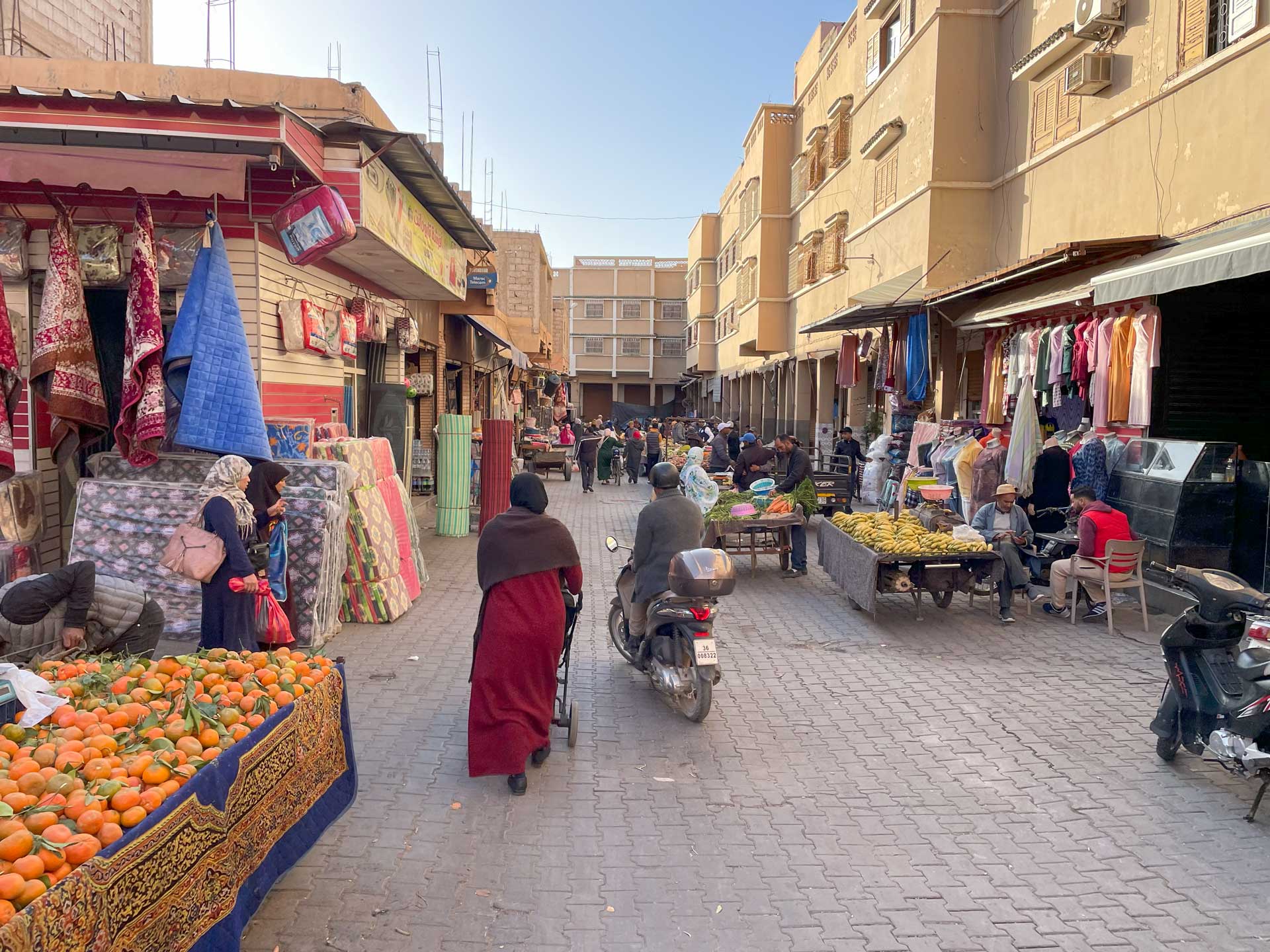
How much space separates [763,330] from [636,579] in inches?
1038

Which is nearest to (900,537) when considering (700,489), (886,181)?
(700,489)

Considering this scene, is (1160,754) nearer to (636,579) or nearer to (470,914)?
(636,579)

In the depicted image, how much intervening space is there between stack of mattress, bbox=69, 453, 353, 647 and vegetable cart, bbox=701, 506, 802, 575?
469 cm

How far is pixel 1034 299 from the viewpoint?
11359 mm

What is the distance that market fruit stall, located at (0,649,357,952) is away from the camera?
2.34m

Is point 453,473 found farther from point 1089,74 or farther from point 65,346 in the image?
point 1089,74

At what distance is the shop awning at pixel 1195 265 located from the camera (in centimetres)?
695

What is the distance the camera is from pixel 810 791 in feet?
15.8

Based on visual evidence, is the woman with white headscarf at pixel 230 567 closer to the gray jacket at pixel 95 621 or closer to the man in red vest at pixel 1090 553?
the gray jacket at pixel 95 621

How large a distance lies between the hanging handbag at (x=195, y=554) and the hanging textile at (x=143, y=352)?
1466 mm

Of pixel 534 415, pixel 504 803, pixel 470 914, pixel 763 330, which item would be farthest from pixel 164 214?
pixel 534 415

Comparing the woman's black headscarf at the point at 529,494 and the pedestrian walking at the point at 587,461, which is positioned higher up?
the woman's black headscarf at the point at 529,494

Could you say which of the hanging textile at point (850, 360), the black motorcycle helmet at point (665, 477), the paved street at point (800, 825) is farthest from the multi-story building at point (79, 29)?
the hanging textile at point (850, 360)

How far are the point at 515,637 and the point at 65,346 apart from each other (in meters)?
4.74
